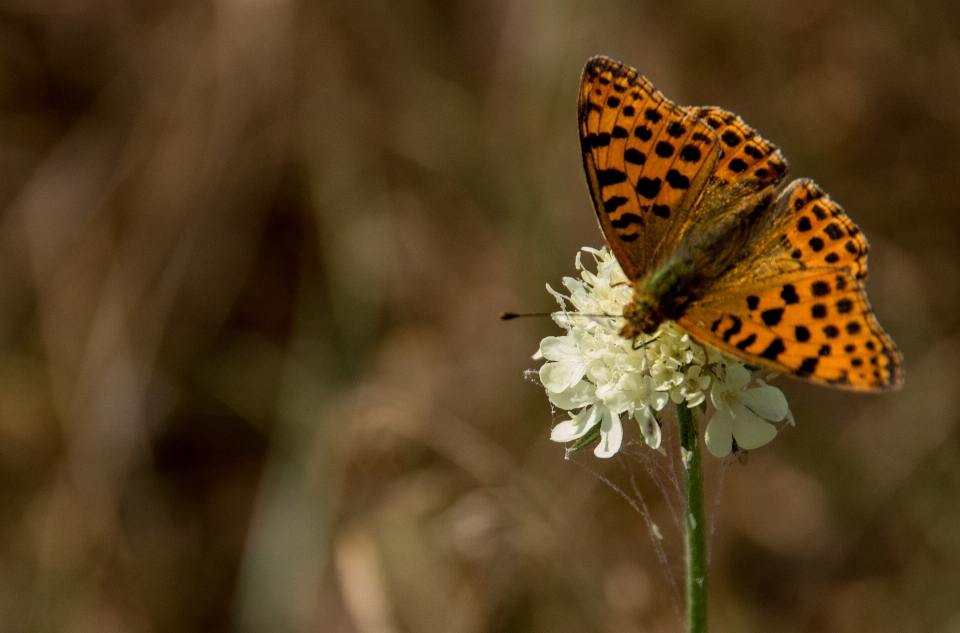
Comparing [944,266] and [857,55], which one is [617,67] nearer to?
[944,266]

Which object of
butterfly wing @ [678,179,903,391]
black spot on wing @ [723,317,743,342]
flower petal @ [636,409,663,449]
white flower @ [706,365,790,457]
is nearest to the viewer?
butterfly wing @ [678,179,903,391]

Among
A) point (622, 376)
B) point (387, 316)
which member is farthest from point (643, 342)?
point (387, 316)

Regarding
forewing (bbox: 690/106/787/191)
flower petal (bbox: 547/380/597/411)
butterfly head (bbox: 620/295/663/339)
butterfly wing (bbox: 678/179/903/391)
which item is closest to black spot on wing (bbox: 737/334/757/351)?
butterfly wing (bbox: 678/179/903/391)

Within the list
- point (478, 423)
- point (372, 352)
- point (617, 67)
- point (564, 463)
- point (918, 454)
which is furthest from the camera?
point (372, 352)

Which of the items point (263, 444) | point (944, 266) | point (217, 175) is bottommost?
point (263, 444)

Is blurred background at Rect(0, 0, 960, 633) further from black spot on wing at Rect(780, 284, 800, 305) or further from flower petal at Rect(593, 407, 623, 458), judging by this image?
black spot on wing at Rect(780, 284, 800, 305)

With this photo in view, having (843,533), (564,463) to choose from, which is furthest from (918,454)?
(564,463)
